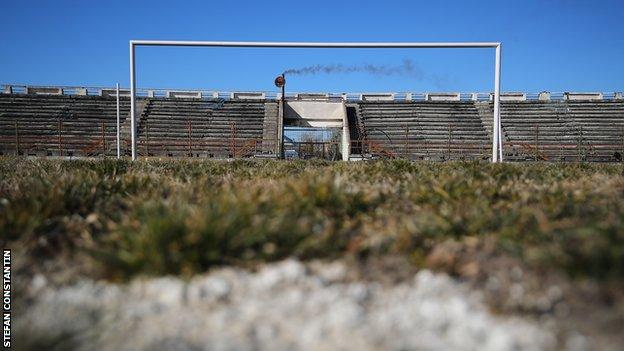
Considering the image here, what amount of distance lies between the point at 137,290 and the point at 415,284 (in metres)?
0.94

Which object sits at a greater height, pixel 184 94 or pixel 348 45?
pixel 184 94

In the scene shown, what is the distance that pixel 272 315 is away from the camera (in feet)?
4.53

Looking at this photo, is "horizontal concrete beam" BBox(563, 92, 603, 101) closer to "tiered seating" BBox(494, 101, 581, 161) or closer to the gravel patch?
"tiered seating" BBox(494, 101, 581, 161)

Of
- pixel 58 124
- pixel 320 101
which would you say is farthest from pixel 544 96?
pixel 58 124

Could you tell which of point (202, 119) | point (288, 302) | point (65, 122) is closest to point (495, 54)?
point (288, 302)

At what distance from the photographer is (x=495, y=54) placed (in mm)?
8016

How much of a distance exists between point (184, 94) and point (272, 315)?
3011cm

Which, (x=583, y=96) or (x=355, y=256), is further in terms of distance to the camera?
(x=583, y=96)

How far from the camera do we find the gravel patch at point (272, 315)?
1.21m

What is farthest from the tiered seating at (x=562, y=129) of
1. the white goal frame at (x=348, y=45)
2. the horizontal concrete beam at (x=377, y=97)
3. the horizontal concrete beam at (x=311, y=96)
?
the white goal frame at (x=348, y=45)

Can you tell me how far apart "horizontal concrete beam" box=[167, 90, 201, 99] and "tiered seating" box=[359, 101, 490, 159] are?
1050 centimetres

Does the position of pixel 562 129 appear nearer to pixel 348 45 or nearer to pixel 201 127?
pixel 201 127

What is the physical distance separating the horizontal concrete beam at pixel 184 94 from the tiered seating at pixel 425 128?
1050cm

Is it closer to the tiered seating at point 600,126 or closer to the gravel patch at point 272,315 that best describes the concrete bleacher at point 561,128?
the tiered seating at point 600,126
